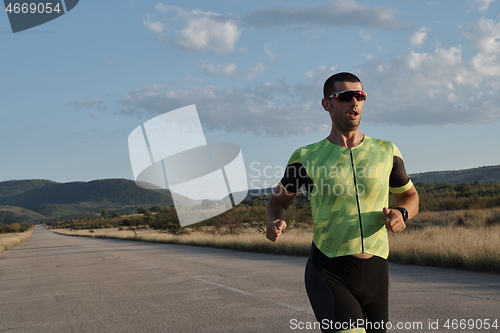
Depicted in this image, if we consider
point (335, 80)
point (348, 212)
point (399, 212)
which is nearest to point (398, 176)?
point (399, 212)

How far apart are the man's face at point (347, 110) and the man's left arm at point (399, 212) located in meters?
0.57

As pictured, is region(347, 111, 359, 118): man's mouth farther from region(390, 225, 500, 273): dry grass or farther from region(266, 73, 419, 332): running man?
region(390, 225, 500, 273): dry grass

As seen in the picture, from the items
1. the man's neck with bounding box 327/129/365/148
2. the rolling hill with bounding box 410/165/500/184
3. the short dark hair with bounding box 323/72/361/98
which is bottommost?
the man's neck with bounding box 327/129/365/148

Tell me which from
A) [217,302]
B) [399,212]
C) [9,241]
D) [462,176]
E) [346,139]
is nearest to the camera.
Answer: [399,212]

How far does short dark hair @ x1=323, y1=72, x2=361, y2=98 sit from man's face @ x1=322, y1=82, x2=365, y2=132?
25mm

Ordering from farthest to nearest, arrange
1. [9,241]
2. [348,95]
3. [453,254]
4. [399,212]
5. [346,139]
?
[9,241] < [453,254] < [346,139] < [348,95] < [399,212]

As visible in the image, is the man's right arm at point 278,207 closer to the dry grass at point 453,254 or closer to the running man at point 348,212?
the running man at point 348,212

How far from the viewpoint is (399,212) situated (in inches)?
116

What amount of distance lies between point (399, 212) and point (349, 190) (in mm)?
316

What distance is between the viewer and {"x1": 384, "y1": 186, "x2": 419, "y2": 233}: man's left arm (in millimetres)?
2895

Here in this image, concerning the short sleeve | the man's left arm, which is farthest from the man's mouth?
the man's left arm

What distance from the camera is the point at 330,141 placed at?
10.6 ft

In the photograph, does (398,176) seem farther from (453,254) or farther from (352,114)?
(453,254)

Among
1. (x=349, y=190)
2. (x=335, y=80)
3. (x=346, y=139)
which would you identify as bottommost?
(x=349, y=190)
